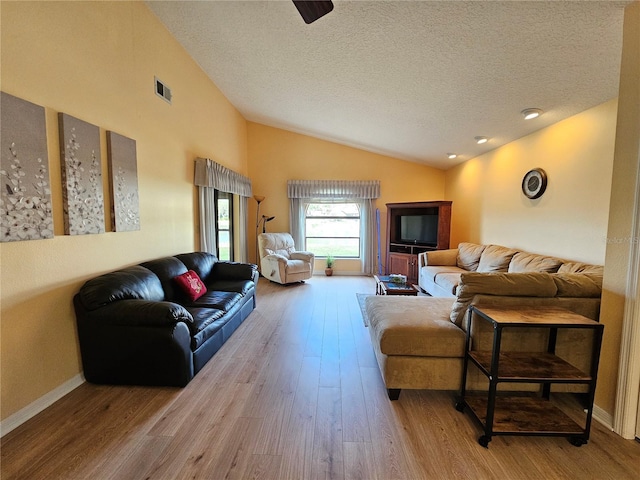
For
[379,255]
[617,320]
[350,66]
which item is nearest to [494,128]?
[350,66]

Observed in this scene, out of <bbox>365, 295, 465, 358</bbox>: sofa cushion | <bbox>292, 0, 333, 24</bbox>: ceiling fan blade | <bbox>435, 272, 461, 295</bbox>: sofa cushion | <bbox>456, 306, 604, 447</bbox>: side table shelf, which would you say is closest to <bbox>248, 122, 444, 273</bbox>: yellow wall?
<bbox>435, 272, 461, 295</bbox>: sofa cushion

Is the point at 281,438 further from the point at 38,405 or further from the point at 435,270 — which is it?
the point at 435,270

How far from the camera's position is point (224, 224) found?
538 centimetres

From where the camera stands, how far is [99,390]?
2113 mm

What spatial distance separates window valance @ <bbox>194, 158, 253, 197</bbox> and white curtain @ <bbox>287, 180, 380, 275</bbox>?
3.74 feet

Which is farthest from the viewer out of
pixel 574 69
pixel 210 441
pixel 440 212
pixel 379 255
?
pixel 379 255

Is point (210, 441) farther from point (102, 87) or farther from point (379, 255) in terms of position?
point (379, 255)

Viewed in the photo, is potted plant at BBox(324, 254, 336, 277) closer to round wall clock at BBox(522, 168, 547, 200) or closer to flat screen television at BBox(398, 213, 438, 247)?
flat screen television at BBox(398, 213, 438, 247)

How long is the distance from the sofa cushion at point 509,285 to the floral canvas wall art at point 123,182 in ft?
9.43

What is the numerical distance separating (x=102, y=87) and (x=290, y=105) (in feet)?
8.96

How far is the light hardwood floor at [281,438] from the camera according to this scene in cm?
145

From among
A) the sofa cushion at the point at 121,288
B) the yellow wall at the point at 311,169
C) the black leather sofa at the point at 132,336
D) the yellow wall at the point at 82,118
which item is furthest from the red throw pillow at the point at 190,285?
the yellow wall at the point at 311,169

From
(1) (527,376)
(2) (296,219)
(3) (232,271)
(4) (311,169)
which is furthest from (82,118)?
(4) (311,169)

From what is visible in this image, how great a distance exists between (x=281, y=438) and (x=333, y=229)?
5.10 meters
